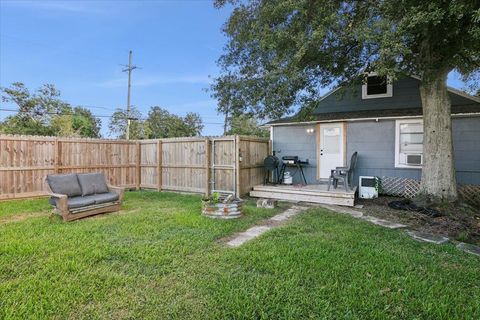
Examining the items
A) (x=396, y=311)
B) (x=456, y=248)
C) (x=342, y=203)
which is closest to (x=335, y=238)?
(x=456, y=248)

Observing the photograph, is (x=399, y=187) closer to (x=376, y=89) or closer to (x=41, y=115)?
(x=376, y=89)

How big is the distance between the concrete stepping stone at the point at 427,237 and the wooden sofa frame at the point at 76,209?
591 centimetres

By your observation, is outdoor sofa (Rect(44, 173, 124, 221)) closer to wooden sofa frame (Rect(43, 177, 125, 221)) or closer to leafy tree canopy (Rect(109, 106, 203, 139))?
wooden sofa frame (Rect(43, 177, 125, 221))

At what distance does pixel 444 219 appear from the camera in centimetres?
→ 565

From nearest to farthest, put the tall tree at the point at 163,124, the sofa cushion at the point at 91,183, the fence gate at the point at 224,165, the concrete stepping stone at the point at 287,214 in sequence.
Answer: the concrete stepping stone at the point at 287,214 → the sofa cushion at the point at 91,183 → the fence gate at the point at 224,165 → the tall tree at the point at 163,124

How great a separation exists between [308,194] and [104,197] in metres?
5.14

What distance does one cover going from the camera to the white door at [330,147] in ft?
30.0

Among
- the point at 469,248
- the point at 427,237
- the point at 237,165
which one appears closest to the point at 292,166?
the point at 237,165

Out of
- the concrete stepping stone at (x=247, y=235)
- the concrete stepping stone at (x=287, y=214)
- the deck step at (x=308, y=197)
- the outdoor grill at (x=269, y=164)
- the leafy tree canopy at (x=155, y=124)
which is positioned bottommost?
the concrete stepping stone at (x=247, y=235)

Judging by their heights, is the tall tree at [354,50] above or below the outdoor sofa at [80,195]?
above

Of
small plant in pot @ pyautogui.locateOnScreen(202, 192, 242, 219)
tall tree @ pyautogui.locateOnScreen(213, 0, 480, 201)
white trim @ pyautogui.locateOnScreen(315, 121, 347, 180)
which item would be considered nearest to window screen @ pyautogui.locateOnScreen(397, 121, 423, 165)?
tall tree @ pyautogui.locateOnScreen(213, 0, 480, 201)

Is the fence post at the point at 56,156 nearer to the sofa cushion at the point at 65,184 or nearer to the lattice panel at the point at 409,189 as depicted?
the sofa cushion at the point at 65,184

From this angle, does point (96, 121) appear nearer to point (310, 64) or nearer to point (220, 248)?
point (310, 64)

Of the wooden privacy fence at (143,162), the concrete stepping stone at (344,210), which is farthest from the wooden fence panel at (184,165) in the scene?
the concrete stepping stone at (344,210)
